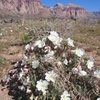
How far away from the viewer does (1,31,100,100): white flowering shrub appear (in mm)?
3490

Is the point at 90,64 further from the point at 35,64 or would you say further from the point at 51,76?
the point at 35,64

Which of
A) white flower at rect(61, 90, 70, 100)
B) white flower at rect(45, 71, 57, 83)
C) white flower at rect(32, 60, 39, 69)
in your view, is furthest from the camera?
white flower at rect(32, 60, 39, 69)

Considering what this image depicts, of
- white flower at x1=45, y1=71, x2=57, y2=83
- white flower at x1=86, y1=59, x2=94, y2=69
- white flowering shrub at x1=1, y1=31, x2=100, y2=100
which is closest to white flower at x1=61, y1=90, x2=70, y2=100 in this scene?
white flowering shrub at x1=1, y1=31, x2=100, y2=100

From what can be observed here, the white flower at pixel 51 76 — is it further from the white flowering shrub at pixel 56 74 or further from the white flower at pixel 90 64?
the white flower at pixel 90 64

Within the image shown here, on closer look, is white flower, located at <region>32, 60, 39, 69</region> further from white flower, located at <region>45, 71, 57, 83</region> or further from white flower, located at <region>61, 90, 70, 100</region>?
white flower, located at <region>61, 90, 70, 100</region>

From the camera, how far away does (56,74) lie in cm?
357

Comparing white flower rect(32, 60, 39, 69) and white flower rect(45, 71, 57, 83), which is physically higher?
white flower rect(32, 60, 39, 69)

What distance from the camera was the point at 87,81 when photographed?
368 cm

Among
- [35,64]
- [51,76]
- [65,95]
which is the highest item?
[35,64]

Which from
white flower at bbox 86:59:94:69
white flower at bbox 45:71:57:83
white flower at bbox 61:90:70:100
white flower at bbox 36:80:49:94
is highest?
white flower at bbox 86:59:94:69

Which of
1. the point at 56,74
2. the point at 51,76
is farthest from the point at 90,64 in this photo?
the point at 51,76

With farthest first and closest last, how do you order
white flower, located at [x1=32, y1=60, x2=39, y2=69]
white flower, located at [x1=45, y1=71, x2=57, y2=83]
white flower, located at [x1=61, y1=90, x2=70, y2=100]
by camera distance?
white flower, located at [x1=32, y1=60, x2=39, y2=69], white flower, located at [x1=45, y1=71, x2=57, y2=83], white flower, located at [x1=61, y1=90, x2=70, y2=100]

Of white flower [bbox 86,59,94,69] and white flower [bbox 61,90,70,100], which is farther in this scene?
white flower [bbox 86,59,94,69]

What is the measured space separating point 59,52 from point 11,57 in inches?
106
